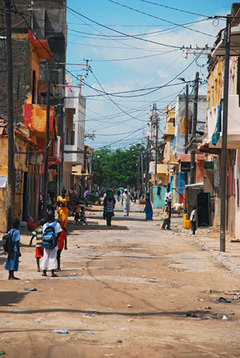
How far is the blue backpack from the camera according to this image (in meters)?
14.7

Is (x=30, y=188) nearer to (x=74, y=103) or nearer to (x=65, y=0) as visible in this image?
(x=65, y=0)

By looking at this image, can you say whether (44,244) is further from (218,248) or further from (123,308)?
(218,248)

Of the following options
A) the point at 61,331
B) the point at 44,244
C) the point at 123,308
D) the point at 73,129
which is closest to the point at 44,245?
the point at 44,244

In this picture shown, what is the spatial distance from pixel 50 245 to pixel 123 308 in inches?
165

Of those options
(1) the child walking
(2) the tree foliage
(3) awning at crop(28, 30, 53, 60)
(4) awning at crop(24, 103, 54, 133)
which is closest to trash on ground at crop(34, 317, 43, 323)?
(1) the child walking

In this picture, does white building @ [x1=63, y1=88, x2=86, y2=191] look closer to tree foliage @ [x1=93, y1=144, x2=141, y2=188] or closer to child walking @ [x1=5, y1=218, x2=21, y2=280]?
child walking @ [x1=5, y1=218, x2=21, y2=280]

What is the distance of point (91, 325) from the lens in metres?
8.97

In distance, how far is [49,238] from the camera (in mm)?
14695

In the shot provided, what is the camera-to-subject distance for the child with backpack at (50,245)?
1465cm

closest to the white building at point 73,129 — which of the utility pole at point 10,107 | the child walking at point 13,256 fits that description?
the utility pole at point 10,107

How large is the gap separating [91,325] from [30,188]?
2794 centimetres

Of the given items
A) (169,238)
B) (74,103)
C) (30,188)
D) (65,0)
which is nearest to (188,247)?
(169,238)

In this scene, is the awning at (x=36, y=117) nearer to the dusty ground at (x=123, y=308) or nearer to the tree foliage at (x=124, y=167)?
the dusty ground at (x=123, y=308)

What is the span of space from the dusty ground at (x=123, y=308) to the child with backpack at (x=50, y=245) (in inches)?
11.2
